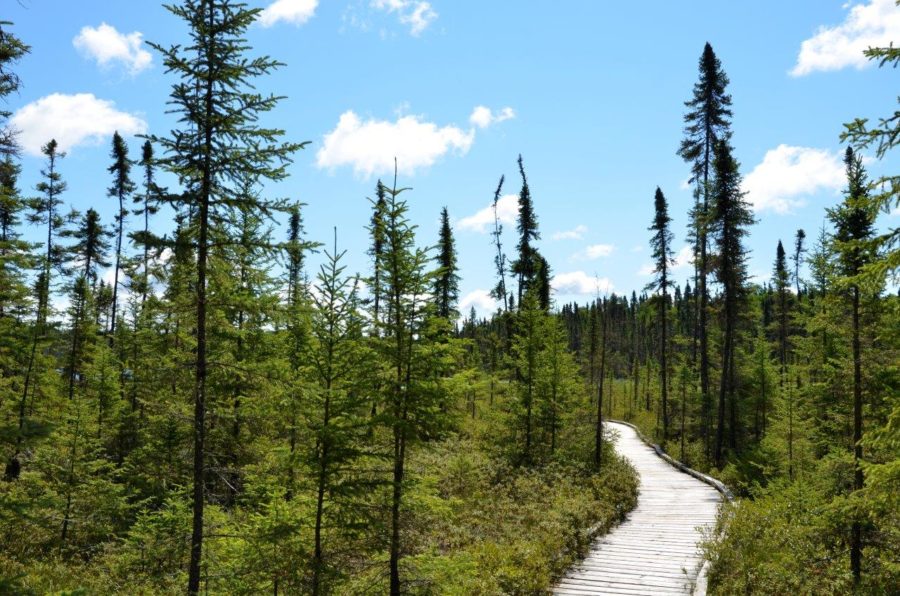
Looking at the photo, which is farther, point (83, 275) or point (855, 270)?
point (83, 275)

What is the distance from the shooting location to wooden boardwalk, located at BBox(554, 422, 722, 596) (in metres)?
11.7

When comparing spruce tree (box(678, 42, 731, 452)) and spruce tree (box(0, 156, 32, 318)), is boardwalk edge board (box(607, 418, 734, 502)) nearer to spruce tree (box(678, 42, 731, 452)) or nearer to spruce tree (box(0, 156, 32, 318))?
spruce tree (box(678, 42, 731, 452))

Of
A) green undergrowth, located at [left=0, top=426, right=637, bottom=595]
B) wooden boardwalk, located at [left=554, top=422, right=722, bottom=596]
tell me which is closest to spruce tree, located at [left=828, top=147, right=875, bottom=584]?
wooden boardwalk, located at [left=554, top=422, right=722, bottom=596]

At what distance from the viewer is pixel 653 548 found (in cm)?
1416

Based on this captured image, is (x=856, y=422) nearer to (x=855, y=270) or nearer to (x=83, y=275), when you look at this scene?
(x=855, y=270)

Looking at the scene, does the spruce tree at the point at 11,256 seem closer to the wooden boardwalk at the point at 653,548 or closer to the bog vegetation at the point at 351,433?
the bog vegetation at the point at 351,433

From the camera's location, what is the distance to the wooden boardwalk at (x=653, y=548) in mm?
11656

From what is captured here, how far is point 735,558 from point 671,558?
147 cm

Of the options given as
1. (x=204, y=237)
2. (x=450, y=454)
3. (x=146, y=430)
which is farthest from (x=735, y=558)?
(x=146, y=430)

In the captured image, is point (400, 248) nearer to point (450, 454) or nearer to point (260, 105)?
point (260, 105)

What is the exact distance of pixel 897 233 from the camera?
7.65 metres

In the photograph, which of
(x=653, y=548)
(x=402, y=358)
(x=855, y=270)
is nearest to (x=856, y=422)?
(x=855, y=270)

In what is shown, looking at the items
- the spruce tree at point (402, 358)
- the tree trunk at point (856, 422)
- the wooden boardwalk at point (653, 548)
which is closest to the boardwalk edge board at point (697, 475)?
the wooden boardwalk at point (653, 548)

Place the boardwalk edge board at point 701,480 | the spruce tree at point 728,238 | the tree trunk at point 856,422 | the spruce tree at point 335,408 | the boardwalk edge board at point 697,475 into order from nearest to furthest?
1. the spruce tree at point 335,408
2. the boardwalk edge board at point 701,480
3. the tree trunk at point 856,422
4. the boardwalk edge board at point 697,475
5. the spruce tree at point 728,238
